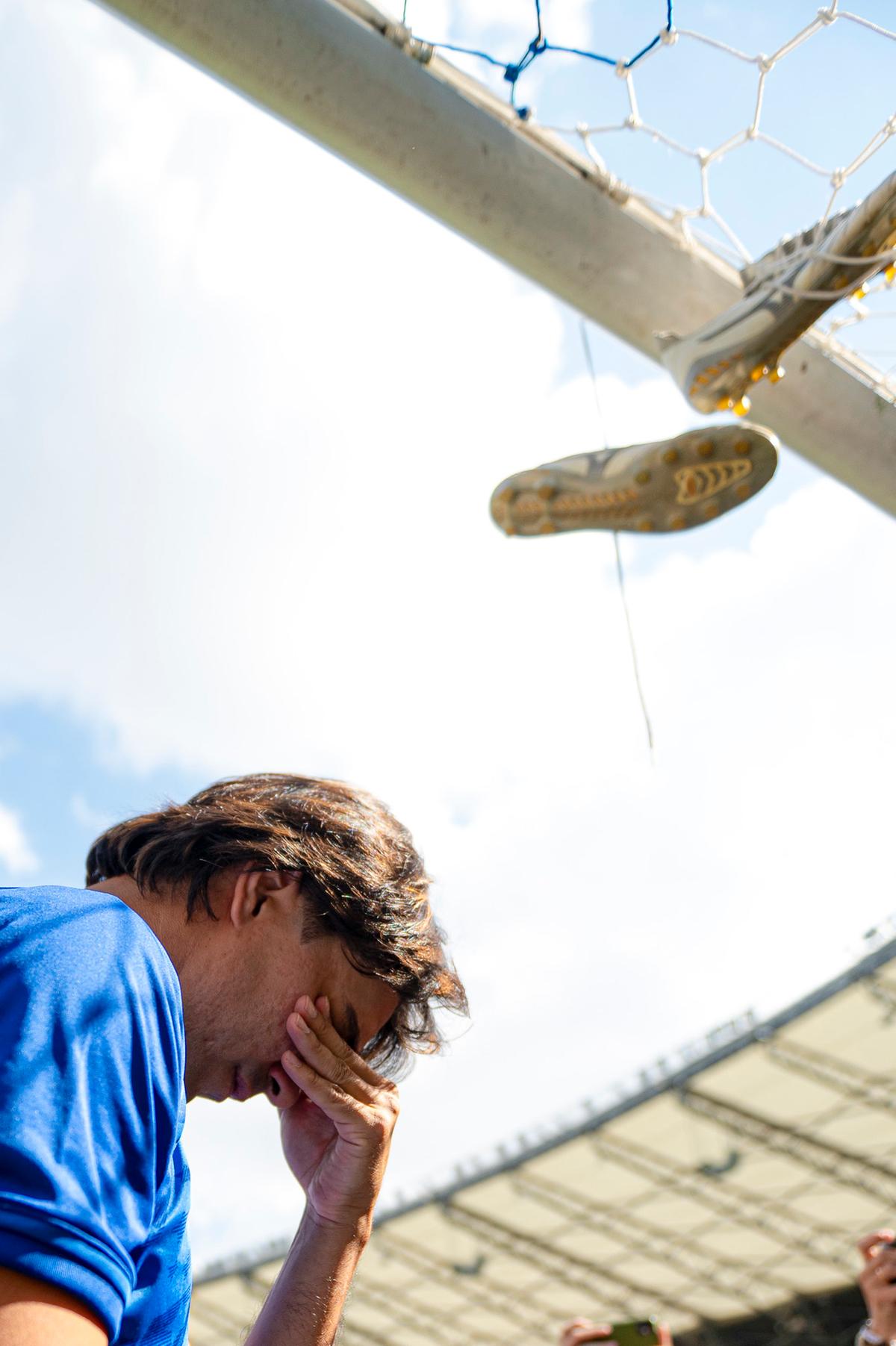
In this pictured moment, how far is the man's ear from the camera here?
1400 millimetres

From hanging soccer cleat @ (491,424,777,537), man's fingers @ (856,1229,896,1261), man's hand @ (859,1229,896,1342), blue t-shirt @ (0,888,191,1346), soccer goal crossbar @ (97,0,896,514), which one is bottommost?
blue t-shirt @ (0,888,191,1346)

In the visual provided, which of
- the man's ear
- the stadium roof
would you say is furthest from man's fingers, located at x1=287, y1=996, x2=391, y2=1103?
the stadium roof

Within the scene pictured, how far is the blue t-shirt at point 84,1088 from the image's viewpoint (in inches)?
30.2

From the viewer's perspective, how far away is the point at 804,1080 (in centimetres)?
1146

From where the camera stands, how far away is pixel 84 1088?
0.82 m

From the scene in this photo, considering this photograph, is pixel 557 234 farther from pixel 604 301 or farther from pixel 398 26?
pixel 398 26

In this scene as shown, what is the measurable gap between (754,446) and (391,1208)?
13.1 m

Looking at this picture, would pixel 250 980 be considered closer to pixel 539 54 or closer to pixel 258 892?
pixel 258 892

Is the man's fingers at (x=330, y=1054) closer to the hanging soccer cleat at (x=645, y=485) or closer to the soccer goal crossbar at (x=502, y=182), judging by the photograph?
the hanging soccer cleat at (x=645, y=485)

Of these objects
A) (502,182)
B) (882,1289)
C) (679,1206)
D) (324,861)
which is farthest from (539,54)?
(679,1206)

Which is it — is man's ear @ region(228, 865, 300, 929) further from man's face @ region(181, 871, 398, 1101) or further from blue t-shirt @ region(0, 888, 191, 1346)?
blue t-shirt @ region(0, 888, 191, 1346)

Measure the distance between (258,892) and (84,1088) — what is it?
1.96 feet

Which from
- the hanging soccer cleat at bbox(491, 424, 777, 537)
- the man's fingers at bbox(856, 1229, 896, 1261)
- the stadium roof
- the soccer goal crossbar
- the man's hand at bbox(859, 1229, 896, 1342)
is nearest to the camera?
the soccer goal crossbar

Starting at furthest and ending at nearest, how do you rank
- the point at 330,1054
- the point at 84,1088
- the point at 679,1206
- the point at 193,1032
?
1. the point at 679,1206
2. the point at 330,1054
3. the point at 193,1032
4. the point at 84,1088
